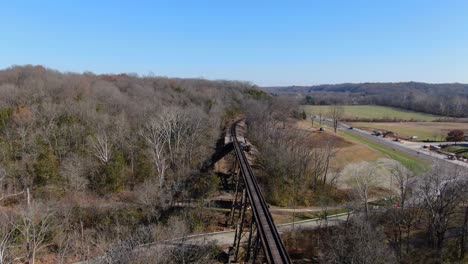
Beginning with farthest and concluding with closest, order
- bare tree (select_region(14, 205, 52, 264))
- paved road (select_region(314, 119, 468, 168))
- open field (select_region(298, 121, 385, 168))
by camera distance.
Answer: paved road (select_region(314, 119, 468, 168)) → open field (select_region(298, 121, 385, 168)) → bare tree (select_region(14, 205, 52, 264))

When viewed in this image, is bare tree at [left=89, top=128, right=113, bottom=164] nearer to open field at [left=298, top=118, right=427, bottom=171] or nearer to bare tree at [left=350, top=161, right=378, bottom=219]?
bare tree at [left=350, top=161, right=378, bottom=219]

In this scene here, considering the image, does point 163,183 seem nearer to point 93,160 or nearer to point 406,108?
point 93,160

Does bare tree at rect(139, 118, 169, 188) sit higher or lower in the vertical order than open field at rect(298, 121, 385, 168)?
higher

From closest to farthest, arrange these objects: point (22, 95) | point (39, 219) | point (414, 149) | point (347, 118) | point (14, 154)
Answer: point (39, 219) → point (14, 154) → point (22, 95) → point (414, 149) → point (347, 118)

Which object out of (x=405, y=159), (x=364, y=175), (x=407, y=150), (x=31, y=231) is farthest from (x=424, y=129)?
(x=31, y=231)

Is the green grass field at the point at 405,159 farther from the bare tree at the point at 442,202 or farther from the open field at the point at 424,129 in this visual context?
the open field at the point at 424,129

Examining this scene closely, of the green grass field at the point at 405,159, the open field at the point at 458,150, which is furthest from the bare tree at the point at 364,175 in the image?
the open field at the point at 458,150

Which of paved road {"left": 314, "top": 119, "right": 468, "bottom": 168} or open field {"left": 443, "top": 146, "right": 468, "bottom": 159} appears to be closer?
paved road {"left": 314, "top": 119, "right": 468, "bottom": 168}

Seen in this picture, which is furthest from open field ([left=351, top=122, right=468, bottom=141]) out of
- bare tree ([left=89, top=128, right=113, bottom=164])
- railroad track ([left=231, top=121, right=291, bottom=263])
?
bare tree ([left=89, top=128, right=113, bottom=164])

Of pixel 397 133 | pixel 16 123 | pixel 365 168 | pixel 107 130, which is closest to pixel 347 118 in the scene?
pixel 397 133
